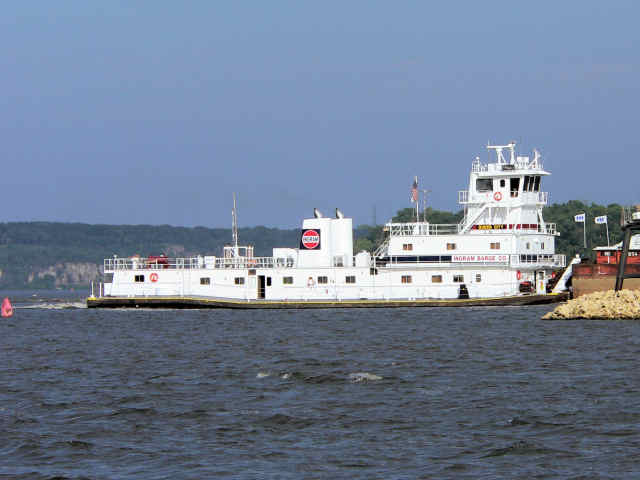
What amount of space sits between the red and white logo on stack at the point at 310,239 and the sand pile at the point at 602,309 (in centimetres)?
1691

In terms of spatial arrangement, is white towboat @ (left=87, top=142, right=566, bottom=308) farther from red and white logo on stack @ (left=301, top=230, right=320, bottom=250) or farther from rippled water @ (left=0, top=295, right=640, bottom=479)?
rippled water @ (left=0, top=295, right=640, bottom=479)

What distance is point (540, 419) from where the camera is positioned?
21.1 metres

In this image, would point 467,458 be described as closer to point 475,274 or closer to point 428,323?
point 428,323

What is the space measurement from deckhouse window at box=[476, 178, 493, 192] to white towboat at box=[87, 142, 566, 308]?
60mm

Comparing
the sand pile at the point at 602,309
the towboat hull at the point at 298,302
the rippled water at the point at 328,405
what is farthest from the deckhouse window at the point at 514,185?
the rippled water at the point at 328,405

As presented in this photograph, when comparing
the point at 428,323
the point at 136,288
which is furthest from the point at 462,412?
the point at 136,288

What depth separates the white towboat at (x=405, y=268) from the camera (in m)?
58.5

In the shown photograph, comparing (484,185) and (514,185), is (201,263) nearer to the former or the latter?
(484,185)

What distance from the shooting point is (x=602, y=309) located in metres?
48.8

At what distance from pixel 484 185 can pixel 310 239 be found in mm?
10990

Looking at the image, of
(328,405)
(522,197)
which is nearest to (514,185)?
(522,197)

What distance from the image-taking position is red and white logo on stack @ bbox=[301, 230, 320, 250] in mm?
61219

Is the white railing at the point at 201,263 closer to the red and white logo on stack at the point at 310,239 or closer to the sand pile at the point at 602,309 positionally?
the red and white logo on stack at the point at 310,239

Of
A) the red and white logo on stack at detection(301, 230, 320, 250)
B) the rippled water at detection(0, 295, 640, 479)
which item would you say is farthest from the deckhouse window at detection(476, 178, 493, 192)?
the rippled water at detection(0, 295, 640, 479)
